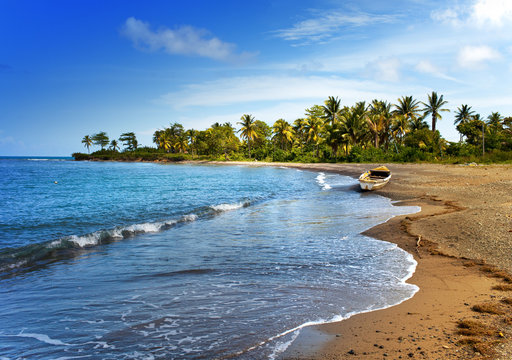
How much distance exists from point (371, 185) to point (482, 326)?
60.8ft

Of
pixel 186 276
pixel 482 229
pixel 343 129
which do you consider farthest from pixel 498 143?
pixel 186 276

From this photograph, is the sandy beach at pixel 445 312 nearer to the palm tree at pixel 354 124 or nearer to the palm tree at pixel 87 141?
the palm tree at pixel 354 124

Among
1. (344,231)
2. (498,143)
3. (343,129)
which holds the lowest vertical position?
(344,231)

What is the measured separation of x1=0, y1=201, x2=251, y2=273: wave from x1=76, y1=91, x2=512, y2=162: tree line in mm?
41369

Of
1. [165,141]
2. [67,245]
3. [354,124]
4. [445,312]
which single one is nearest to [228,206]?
[67,245]

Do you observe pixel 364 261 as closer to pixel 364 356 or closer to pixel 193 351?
pixel 364 356

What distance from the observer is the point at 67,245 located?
9.43 meters

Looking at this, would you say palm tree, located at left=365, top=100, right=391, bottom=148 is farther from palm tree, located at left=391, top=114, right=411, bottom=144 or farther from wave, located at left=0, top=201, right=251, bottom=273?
wave, located at left=0, top=201, right=251, bottom=273

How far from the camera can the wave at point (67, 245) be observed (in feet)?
26.3

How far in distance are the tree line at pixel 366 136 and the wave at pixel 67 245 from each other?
4137cm

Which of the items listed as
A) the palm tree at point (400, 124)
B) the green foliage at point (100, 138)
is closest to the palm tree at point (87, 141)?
the green foliage at point (100, 138)

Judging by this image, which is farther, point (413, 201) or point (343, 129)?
point (343, 129)

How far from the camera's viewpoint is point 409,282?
563 cm

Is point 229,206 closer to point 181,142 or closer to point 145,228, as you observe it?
point 145,228
